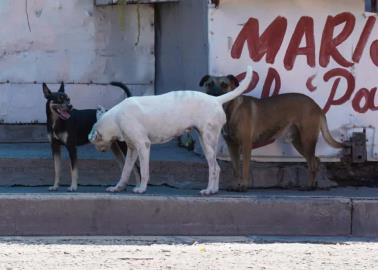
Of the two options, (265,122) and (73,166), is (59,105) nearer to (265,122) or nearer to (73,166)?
(73,166)

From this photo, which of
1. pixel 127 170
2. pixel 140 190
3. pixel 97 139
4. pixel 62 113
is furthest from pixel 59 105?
pixel 140 190

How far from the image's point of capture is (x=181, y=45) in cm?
1130

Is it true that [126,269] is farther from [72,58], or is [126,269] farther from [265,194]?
[72,58]

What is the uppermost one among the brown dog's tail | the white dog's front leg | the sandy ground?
the brown dog's tail

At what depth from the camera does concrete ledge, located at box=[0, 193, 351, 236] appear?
8977 millimetres

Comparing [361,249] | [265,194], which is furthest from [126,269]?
[265,194]

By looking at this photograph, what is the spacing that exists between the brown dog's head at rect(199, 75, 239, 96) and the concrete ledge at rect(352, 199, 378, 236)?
1.86m

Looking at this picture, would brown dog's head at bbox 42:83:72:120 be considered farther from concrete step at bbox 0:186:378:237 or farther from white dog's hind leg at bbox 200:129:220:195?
white dog's hind leg at bbox 200:129:220:195

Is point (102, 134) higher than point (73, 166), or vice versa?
point (102, 134)

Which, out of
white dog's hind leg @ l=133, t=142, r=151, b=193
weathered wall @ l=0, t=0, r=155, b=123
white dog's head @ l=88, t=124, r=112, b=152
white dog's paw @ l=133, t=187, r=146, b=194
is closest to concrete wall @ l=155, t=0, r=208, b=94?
weathered wall @ l=0, t=0, r=155, b=123

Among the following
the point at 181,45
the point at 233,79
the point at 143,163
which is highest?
the point at 181,45

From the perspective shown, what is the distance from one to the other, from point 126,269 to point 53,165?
334 centimetres

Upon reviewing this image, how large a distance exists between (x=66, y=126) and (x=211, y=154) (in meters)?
1.57

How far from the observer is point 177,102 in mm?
9469
